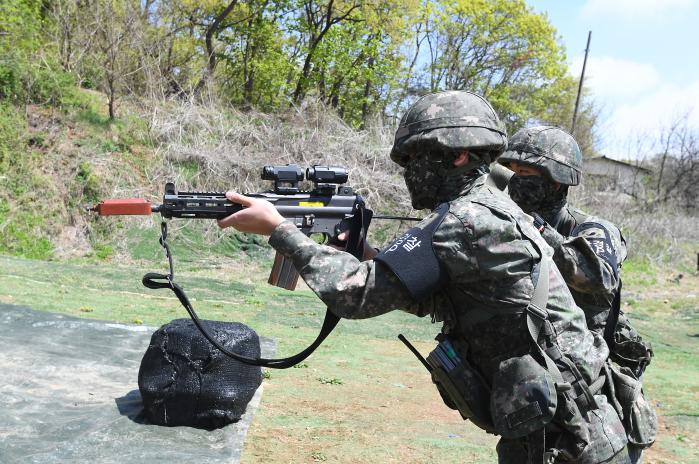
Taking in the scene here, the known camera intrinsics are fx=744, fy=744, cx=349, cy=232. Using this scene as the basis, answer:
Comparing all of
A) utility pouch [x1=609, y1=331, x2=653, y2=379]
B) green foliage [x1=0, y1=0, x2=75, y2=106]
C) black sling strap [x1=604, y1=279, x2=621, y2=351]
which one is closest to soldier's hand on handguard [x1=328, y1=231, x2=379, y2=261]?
black sling strap [x1=604, y1=279, x2=621, y2=351]

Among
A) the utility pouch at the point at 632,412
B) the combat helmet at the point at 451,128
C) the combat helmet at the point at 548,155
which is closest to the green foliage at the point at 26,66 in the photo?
the combat helmet at the point at 548,155

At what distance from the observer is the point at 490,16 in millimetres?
37812

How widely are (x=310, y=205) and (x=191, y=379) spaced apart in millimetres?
2700

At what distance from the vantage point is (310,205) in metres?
3.02

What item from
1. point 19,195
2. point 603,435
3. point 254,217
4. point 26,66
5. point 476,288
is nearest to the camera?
point 476,288

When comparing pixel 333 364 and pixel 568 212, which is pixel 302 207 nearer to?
pixel 568 212

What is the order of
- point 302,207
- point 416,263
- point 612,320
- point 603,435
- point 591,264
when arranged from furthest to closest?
1. point 612,320
2. point 591,264
3. point 302,207
4. point 603,435
5. point 416,263

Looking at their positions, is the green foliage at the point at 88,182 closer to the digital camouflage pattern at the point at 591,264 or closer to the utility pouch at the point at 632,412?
the digital camouflage pattern at the point at 591,264

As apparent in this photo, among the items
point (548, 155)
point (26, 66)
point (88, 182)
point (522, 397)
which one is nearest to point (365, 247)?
point (522, 397)

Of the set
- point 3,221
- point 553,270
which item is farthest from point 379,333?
point 3,221

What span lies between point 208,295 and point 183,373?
625cm

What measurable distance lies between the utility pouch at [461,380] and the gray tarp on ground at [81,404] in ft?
8.63

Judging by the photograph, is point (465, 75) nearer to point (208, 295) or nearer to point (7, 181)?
point (7, 181)

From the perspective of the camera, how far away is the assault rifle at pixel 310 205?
299cm
